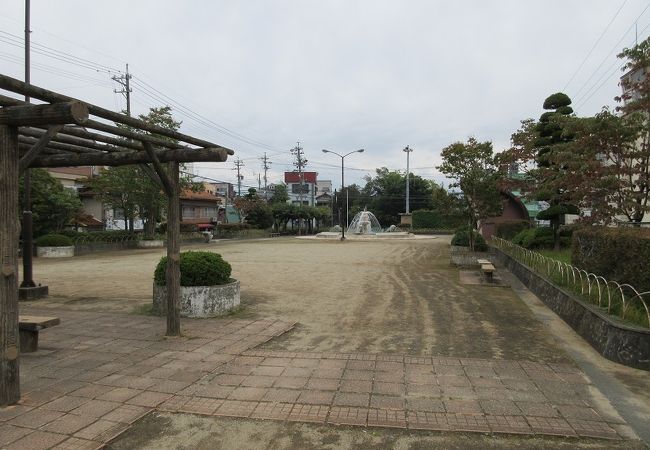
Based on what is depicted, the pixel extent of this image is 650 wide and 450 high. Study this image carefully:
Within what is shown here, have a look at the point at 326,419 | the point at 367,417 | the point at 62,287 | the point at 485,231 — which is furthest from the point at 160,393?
the point at 485,231

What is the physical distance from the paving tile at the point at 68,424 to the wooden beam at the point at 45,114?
8.33 feet

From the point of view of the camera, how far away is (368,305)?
972 cm

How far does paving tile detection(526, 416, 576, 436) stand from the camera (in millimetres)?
3854

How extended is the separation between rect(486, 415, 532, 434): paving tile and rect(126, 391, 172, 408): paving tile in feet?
9.74

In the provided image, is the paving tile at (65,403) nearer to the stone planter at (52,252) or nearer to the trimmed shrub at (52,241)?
the stone planter at (52,252)

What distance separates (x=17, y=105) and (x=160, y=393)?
3000 millimetres

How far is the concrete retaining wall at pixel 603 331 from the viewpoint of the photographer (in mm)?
5555

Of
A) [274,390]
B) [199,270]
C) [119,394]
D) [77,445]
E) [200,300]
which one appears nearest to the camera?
[77,445]

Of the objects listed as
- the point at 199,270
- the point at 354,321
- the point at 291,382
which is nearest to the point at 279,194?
the point at 199,270

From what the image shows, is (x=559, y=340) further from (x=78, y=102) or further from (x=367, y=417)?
(x=78, y=102)

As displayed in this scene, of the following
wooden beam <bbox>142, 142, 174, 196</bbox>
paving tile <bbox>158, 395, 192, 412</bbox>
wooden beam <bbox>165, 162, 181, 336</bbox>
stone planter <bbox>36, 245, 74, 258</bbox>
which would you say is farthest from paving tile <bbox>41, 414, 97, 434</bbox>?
stone planter <bbox>36, 245, 74, 258</bbox>

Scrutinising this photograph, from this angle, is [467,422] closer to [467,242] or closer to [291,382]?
[291,382]

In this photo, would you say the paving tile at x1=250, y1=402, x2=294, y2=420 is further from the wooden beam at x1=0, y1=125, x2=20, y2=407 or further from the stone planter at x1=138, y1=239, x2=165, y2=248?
the stone planter at x1=138, y1=239, x2=165, y2=248

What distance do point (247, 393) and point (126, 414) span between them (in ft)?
3.64
